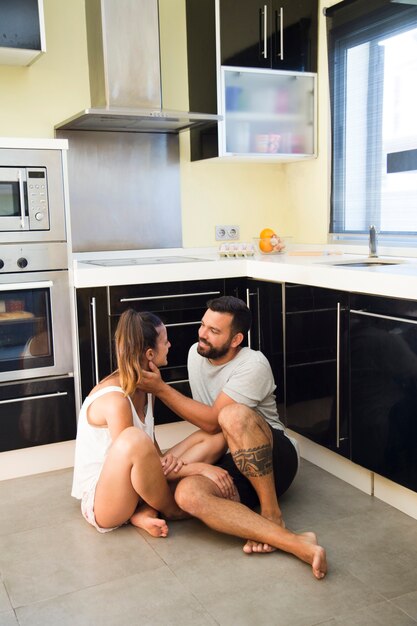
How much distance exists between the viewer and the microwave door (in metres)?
3.12

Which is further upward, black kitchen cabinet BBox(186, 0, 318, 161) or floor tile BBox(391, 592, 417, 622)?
black kitchen cabinet BBox(186, 0, 318, 161)

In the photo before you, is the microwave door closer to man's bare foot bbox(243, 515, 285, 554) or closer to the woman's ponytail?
the woman's ponytail

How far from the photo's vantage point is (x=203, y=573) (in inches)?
89.4

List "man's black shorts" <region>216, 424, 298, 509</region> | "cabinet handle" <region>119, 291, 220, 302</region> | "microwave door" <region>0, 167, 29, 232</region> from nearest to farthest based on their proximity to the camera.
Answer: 1. "man's black shorts" <region>216, 424, 298, 509</region>
2. "microwave door" <region>0, 167, 29, 232</region>
3. "cabinet handle" <region>119, 291, 220, 302</region>

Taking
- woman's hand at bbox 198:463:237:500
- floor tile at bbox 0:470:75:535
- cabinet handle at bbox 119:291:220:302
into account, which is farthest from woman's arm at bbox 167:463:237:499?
cabinet handle at bbox 119:291:220:302

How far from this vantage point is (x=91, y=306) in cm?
320

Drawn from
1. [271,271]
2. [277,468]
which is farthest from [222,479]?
[271,271]

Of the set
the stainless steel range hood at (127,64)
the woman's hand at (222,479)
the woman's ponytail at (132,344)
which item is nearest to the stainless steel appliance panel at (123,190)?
the stainless steel range hood at (127,64)

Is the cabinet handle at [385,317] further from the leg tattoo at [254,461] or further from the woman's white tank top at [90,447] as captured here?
the woman's white tank top at [90,447]

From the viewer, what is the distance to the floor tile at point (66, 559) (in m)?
2.24

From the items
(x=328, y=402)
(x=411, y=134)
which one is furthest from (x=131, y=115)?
(x=328, y=402)

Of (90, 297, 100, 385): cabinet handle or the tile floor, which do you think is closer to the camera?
the tile floor

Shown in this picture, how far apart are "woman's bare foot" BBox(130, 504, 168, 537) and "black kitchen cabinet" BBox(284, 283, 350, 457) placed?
0.83 m

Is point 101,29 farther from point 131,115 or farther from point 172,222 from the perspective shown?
point 172,222
